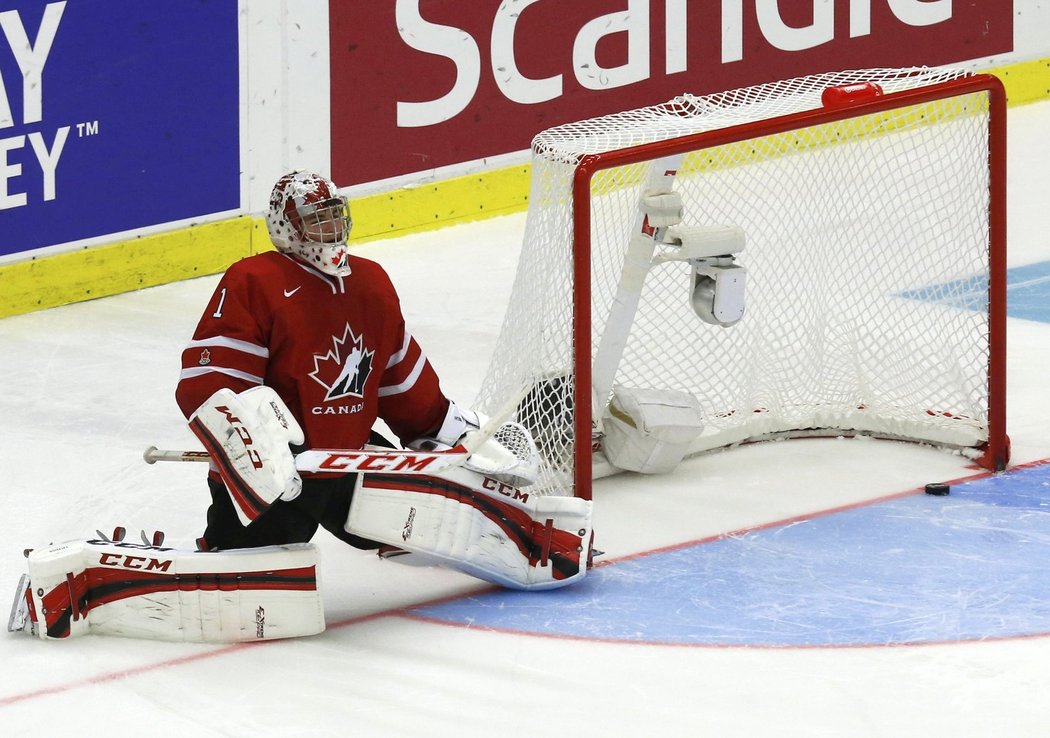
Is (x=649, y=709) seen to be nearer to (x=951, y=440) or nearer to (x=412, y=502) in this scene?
(x=412, y=502)

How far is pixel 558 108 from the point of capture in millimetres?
8328

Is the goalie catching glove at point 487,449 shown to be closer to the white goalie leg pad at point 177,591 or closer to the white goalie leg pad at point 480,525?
the white goalie leg pad at point 480,525

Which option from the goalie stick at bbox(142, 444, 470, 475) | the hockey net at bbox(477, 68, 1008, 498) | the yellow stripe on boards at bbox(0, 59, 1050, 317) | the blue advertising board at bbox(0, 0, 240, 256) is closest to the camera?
the goalie stick at bbox(142, 444, 470, 475)

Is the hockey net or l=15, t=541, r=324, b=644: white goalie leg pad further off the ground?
the hockey net

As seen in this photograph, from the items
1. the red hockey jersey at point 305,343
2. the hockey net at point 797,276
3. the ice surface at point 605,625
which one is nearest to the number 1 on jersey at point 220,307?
the red hockey jersey at point 305,343

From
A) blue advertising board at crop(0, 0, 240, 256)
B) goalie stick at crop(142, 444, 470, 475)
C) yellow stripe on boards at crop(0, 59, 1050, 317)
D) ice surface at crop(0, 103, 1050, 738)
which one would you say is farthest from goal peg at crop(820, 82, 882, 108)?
yellow stripe on boards at crop(0, 59, 1050, 317)

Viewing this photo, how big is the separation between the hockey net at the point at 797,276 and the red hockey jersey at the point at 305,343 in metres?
0.75

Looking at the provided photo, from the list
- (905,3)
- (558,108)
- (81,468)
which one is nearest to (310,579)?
(81,468)

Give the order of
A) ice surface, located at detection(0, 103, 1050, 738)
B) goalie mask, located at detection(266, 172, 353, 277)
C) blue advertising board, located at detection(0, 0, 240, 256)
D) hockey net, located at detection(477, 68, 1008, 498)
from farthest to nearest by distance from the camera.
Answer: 1. blue advertising board, located at detection(0, 0, 240, 256)
2. hockey net, located at detection(477, 68, 1008, 498)
3. goalie mask, located at detection(266, 172, 353, 277)
4. ice surface, located at detection(0, 103, 1050, 738)

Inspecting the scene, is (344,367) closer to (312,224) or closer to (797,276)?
(312,224)

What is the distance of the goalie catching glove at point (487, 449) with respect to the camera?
4.75 m

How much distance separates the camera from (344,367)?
4566mm

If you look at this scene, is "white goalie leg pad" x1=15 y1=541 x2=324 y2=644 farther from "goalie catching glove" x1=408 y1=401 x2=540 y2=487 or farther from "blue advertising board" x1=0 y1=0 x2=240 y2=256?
"blue advertising board" x1=0 y1=0 x2=240 y2=256

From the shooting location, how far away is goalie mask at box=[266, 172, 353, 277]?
178 inches
